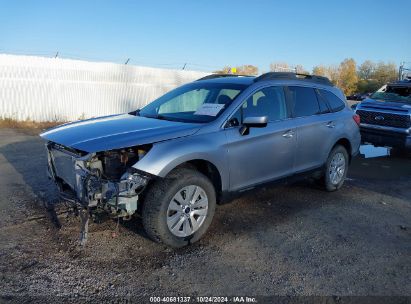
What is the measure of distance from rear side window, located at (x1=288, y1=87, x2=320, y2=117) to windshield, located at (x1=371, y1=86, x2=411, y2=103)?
5.46m

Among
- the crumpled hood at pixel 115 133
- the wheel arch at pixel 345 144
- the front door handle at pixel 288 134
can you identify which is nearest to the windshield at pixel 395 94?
the wheel arch at pixel 345 144

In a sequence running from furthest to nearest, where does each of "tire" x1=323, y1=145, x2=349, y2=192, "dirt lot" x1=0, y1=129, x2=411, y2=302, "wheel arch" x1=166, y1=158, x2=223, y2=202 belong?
"tire" x1=323, y1=145, x2=349, y2=192, "wheel arch" x1=166, y1=158, x2=223, y2=202, "dirt lot" x1=0, y1=129, x2=411, y2=302

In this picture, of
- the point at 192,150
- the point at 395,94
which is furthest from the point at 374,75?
the point at 192,150

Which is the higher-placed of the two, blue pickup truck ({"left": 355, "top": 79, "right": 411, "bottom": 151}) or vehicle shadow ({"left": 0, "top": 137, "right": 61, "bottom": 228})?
blue pickup truck ({"left": 355, "top": 79, "right": 411, "bottom": 151})

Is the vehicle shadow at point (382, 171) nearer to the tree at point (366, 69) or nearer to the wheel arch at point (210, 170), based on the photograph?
the wheel arch at point (210, 170)

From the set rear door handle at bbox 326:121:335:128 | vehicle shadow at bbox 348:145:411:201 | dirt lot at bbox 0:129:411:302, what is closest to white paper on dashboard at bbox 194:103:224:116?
dirt lot at bbox 0:129:411:302

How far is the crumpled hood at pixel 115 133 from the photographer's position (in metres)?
3.78

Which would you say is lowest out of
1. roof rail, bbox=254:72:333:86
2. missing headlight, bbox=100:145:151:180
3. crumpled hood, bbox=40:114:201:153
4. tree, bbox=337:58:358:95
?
missing headlight, bbox=100:145:151:180

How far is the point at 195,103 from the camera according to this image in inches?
→ 204

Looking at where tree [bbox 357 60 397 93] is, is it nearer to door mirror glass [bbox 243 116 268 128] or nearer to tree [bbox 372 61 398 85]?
tree [bbox 372 61 398 85]

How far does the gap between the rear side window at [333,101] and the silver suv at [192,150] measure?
0.16 m

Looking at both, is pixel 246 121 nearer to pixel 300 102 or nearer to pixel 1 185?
pixel 300 102

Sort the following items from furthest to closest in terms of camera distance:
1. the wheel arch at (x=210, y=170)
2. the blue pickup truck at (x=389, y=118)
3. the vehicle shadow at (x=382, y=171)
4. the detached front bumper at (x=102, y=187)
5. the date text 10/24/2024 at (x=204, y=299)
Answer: the blue pickup truck at (x=389, y=118) < the vehicle shadow at (x=382, y=171) < the wheel arch at (x=210, y=170) < the detached front bumper at (x=102, y=187) < the date text 10/24/2024 at (x=204, y=299)

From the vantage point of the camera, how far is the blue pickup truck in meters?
9.34
